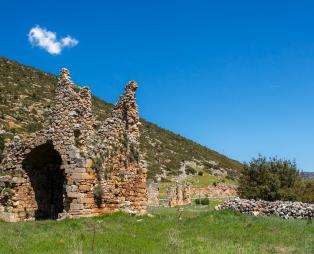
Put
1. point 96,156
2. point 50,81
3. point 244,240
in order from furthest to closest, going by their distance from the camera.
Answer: point 50,81 < point 96,156 < point 244,240

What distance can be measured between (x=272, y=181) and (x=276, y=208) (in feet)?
34.5

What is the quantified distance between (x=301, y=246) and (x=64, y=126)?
11.7 m

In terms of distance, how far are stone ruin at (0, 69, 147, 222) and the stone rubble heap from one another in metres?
4.54

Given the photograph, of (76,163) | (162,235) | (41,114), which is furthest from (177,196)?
(41,114)

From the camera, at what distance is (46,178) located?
2586cm

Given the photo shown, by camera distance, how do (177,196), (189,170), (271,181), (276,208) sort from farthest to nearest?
(189,170)
(177,196)
(271,181)
(276,208)

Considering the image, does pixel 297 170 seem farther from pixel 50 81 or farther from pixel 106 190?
pixel 50 81

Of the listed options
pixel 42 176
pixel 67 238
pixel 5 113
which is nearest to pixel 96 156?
pixel 42 176

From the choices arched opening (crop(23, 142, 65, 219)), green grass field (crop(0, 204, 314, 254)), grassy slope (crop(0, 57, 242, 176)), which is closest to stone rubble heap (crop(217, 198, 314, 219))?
green grass field (crop(0, 204, 314, 254))

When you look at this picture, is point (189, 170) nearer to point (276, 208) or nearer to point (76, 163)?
point (276, 208)

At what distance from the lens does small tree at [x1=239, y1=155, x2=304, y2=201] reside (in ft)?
112

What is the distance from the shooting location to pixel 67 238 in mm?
14758

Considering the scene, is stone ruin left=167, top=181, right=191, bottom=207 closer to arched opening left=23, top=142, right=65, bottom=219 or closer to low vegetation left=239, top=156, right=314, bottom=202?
low vegetation left=239, top=156, right=314, bottom=202

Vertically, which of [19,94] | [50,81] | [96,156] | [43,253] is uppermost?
[50,81]
